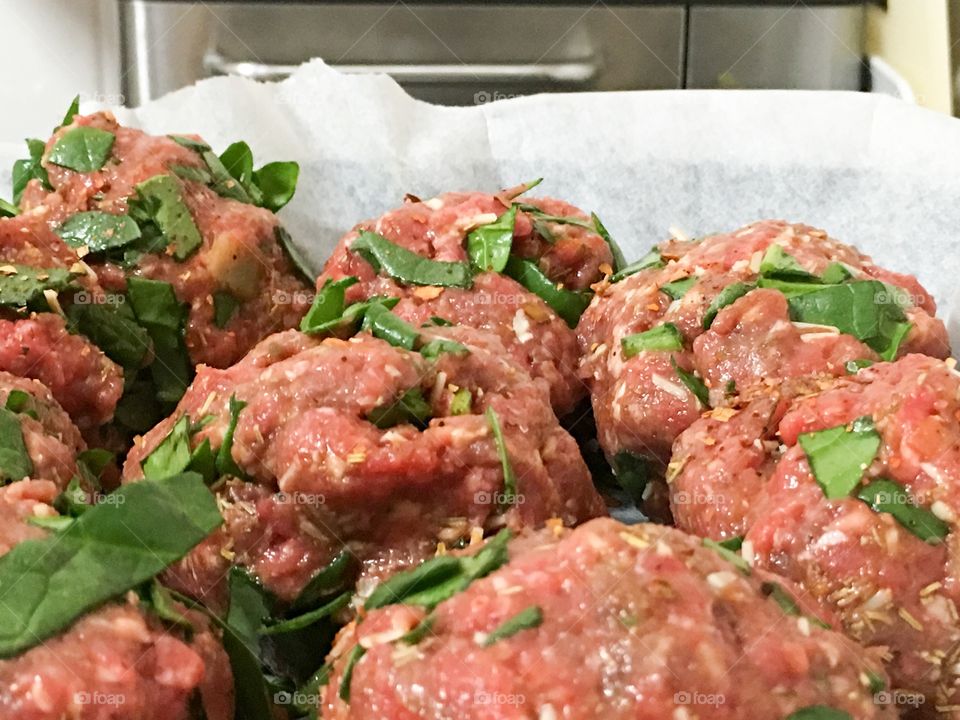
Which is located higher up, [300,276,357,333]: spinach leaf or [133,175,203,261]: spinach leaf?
[133,175,203,261]: spinach leaf

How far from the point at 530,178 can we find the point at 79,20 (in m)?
2.29

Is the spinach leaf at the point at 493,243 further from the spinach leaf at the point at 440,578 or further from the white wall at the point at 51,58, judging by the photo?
the white wall at the point at 51,58

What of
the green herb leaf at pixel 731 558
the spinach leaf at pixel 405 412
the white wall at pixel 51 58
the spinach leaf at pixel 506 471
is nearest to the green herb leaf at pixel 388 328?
the spinach leaf at pixel 405 412

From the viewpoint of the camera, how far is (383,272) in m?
2.21

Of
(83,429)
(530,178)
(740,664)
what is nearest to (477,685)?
(740,664)

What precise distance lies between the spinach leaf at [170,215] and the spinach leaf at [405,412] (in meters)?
0.78

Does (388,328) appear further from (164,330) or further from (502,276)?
(164,330)

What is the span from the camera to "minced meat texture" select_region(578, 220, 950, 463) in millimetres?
1832

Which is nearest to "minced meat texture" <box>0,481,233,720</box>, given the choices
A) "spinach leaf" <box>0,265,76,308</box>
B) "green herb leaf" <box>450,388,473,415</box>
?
"green herb leaf" <box>450,388,473,415</box>

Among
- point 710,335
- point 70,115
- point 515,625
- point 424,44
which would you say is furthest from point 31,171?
point 424,44

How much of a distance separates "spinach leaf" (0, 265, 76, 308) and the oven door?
2.35 m

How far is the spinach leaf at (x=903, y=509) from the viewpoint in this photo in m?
1.45

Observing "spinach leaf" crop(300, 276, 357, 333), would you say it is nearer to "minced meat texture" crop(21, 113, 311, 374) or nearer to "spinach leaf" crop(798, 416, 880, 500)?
"minced meat texture" crop(21, 113, 311, 374)

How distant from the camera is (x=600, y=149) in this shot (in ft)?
9.52
